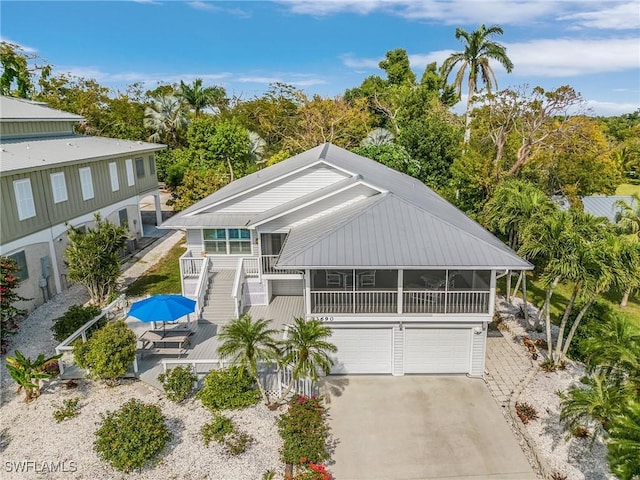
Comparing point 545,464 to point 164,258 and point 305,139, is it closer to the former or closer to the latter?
point 164,258

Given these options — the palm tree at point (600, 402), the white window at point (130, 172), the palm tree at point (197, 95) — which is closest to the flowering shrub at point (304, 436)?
the palm tree at point (600, 402)

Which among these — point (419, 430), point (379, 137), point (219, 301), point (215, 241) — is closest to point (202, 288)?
point (219, 301)

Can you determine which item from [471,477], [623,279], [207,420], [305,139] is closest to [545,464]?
[471,477]

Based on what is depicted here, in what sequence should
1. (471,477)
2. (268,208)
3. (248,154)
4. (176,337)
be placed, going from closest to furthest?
(471,477) → (176,337) → (268,208) → (248,154)

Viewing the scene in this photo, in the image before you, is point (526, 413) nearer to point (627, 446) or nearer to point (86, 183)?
point (627, 446)

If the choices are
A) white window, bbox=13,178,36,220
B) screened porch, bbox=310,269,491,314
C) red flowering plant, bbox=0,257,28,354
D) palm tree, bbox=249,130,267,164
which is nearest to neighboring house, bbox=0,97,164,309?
white window, bbox=13,178,36,220

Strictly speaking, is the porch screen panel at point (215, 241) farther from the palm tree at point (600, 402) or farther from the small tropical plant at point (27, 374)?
the palm tree at point (600, 402)

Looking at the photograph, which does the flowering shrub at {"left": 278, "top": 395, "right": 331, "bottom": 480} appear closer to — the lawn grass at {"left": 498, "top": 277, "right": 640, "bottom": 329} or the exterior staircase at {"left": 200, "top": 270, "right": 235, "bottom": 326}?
the exterior staircase at {"left": 200, "top": 270, "right": 235, "bottom": 326}
